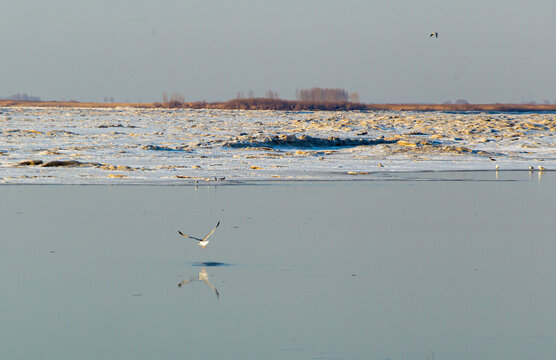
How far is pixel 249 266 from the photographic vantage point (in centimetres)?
589

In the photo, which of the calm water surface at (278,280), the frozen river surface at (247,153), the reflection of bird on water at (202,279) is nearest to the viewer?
the calm water surface at (278,280)

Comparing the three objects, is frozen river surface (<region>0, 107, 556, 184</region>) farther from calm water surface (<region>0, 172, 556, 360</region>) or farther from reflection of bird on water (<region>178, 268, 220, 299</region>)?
reflection of bird on water (<region>178, 268, 220, 299</region>)

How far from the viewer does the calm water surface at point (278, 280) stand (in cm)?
397

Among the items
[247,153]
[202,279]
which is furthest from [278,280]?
[247,153]

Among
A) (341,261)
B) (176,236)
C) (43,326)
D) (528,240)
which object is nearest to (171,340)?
(43,326)

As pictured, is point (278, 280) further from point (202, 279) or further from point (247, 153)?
point (247, 153)

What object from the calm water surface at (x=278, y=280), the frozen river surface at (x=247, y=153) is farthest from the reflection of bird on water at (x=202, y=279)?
the frozen river surface at (x=247, y=153)

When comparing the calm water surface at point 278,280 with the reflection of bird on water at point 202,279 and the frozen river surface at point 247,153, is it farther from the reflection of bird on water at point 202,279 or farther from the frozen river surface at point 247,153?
the frozen river surface at point 247,153

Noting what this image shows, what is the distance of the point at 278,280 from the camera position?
17.7 feet

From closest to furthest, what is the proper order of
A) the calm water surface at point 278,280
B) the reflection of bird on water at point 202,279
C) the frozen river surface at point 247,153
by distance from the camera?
1. the calm water surface at point 278,280
2. the reflection of bird on water at point 202,279
3. the frozen river surface at point 247,153

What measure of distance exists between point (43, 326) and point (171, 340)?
78 centimetres

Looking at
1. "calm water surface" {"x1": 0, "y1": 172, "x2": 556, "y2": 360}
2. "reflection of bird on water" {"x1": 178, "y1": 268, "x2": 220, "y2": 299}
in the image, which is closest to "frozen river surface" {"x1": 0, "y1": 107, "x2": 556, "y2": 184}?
"calm water surface" {"x1": 0, "y1": 172, "x2": 556, "y2": 360}

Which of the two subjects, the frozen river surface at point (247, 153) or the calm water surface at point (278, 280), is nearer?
the calm water surface at point (278, 280)

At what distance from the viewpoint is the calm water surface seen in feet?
13.0
